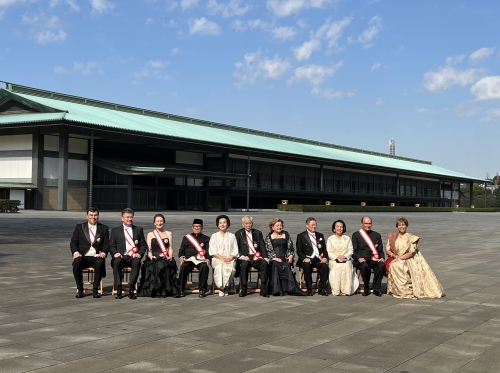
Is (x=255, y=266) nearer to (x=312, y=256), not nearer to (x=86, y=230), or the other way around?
(x=312, y=256)

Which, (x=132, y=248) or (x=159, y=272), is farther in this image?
(x=132, y=248)

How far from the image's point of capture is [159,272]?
1021 cm

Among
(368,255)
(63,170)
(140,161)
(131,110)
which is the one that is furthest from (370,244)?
(131,110)

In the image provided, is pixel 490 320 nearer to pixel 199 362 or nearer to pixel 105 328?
pixel 199 362

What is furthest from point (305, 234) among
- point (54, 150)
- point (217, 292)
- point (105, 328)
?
point (54, 150)

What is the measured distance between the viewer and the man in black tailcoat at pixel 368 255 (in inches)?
431

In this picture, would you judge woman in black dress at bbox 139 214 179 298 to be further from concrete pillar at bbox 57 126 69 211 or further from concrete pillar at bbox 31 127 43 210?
concrete pillar at bbox 31 127 43 210

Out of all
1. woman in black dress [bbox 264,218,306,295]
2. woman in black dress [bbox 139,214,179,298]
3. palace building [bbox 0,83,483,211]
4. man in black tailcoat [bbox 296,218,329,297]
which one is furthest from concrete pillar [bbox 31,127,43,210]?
man in black tailcoat [bbox 296,218,329,297]

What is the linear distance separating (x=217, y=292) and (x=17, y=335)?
166 inches

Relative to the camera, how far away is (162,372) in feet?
19.0

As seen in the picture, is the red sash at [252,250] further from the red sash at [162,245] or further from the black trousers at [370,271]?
the black trousers at [370,271]

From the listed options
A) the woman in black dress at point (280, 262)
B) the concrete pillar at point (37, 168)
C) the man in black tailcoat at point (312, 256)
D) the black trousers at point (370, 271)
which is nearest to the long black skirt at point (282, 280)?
the woman in black dress at point (280, 262)

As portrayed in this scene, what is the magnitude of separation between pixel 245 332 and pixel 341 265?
356 centimetres

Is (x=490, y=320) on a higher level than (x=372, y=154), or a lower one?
lower
